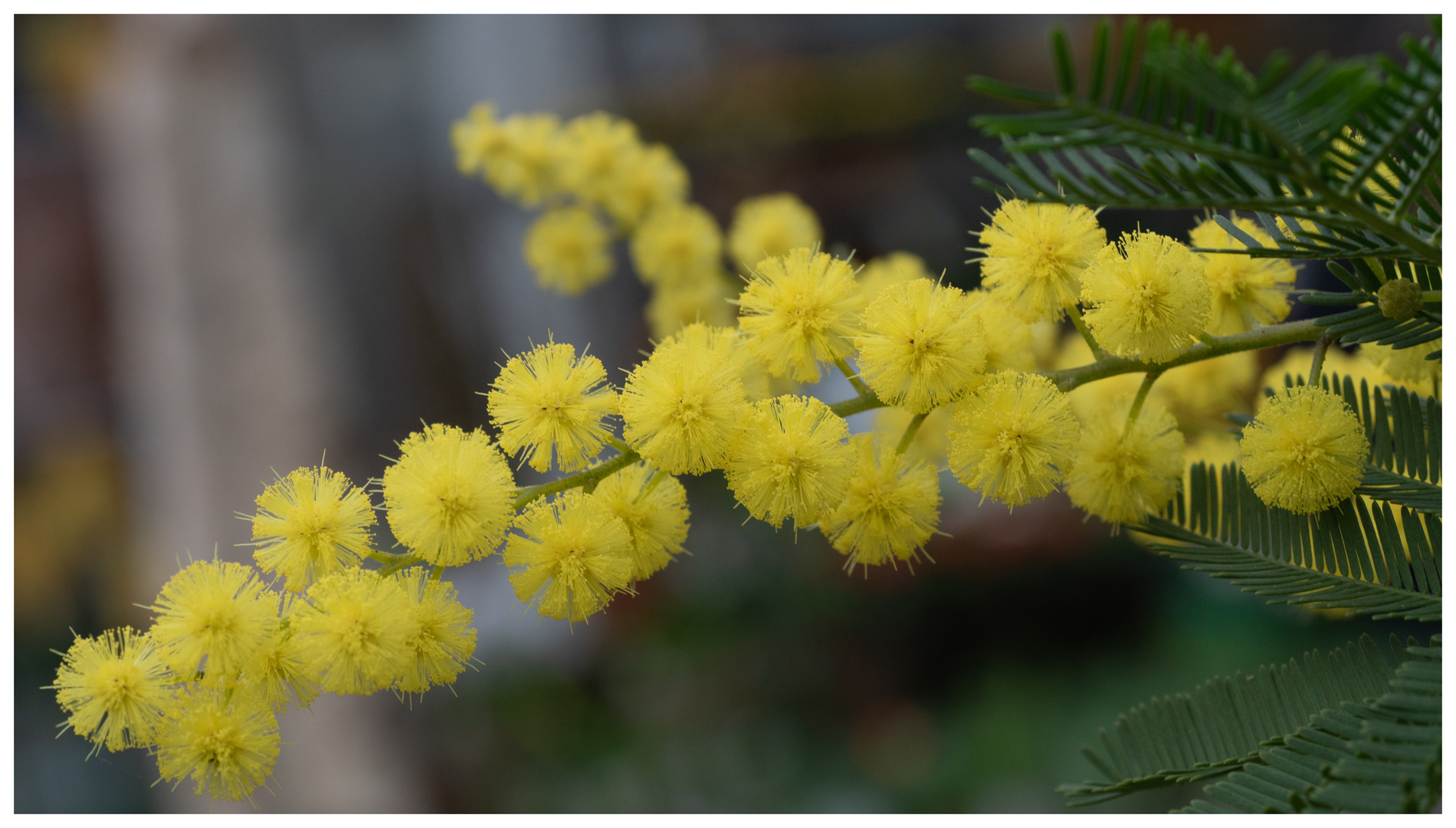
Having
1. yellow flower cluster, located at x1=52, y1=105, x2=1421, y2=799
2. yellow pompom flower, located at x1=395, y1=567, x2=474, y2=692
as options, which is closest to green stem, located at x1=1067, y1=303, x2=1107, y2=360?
yellow flower cluster, located at x1=52, y1=105, x2=1421, y2=799

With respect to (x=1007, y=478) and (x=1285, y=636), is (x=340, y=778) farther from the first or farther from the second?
(x=1007, y=478)

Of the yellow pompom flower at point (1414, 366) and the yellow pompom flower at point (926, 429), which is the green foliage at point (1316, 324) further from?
the yellow pompom flower at point (926, 429)

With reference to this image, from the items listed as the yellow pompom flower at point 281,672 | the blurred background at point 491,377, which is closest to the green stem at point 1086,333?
the yellow pompom flower at point 281,672

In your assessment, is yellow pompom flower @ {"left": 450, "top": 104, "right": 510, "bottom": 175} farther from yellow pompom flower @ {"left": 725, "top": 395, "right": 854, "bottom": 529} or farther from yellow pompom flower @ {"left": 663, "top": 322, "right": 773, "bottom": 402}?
yellow pompom flower @ {"left": 725, "top": 395, "right": 854, "bottom": 529}

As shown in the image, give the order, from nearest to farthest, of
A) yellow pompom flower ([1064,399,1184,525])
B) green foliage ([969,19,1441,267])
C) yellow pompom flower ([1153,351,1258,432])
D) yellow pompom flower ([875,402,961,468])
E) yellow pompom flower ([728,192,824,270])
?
green foliage ([969,19,1441,267]) < yellow pompom flower ([1064,399,1184,525]) < yellow pompom flower ([875,402,961,468]) < yellow pompom flower ([1153,351,1258,432]) < yellow pompom flower ([728,192,824,270])
